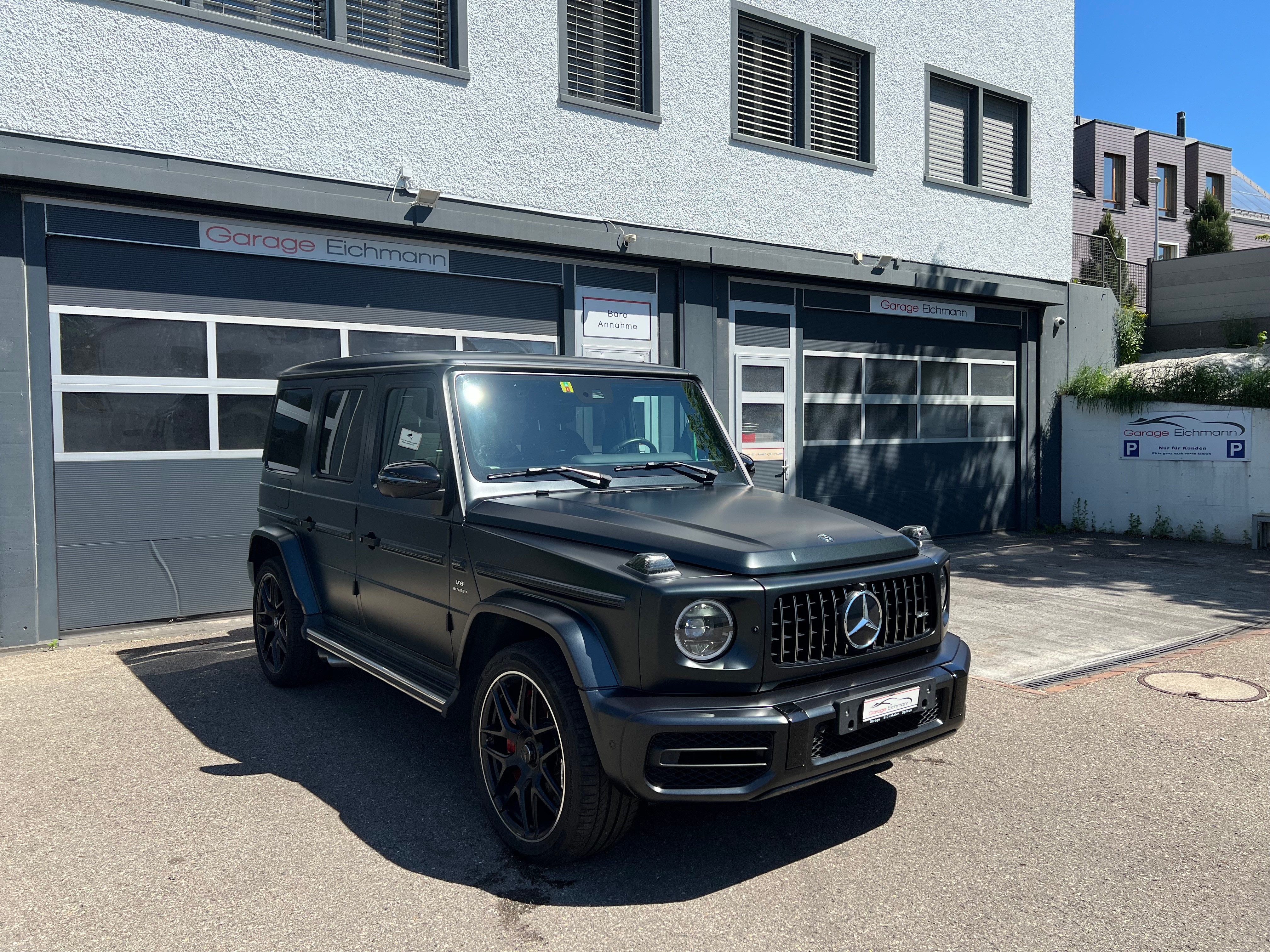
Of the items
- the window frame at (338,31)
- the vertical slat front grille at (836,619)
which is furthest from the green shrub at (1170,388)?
the vertical slat front grille at (836,619)

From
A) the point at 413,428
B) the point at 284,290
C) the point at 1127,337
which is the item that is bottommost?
the point at 413,428

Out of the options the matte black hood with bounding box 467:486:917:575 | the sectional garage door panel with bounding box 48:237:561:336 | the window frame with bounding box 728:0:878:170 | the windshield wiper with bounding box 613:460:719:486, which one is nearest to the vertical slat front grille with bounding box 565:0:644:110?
the window frame with bounding box 728:0:878:170

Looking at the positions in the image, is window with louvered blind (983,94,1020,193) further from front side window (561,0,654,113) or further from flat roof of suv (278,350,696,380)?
flat roof of suv (278,350,696,380)

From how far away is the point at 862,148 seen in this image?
12.6 meters

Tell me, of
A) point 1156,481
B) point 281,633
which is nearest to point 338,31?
point 281,633

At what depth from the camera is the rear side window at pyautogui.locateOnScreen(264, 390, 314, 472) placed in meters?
5.76

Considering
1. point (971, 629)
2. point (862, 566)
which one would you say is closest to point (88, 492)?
point (862, 566)

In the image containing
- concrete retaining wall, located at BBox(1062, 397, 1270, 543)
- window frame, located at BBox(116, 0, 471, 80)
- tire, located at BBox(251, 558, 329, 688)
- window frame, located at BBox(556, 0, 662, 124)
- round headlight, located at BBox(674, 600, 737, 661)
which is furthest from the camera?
concrete retaining wall, located at BBox(1062, 397, 1270, 543)

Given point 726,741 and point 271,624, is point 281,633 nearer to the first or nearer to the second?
point 271,624

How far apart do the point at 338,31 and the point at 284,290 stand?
7.65 feet

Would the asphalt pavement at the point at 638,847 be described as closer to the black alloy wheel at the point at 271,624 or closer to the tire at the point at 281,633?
the tire at the point at 281,633

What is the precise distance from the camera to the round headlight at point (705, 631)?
3.26 m

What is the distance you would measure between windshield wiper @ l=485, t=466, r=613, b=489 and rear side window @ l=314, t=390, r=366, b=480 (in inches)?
46.3

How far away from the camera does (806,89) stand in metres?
11.9
